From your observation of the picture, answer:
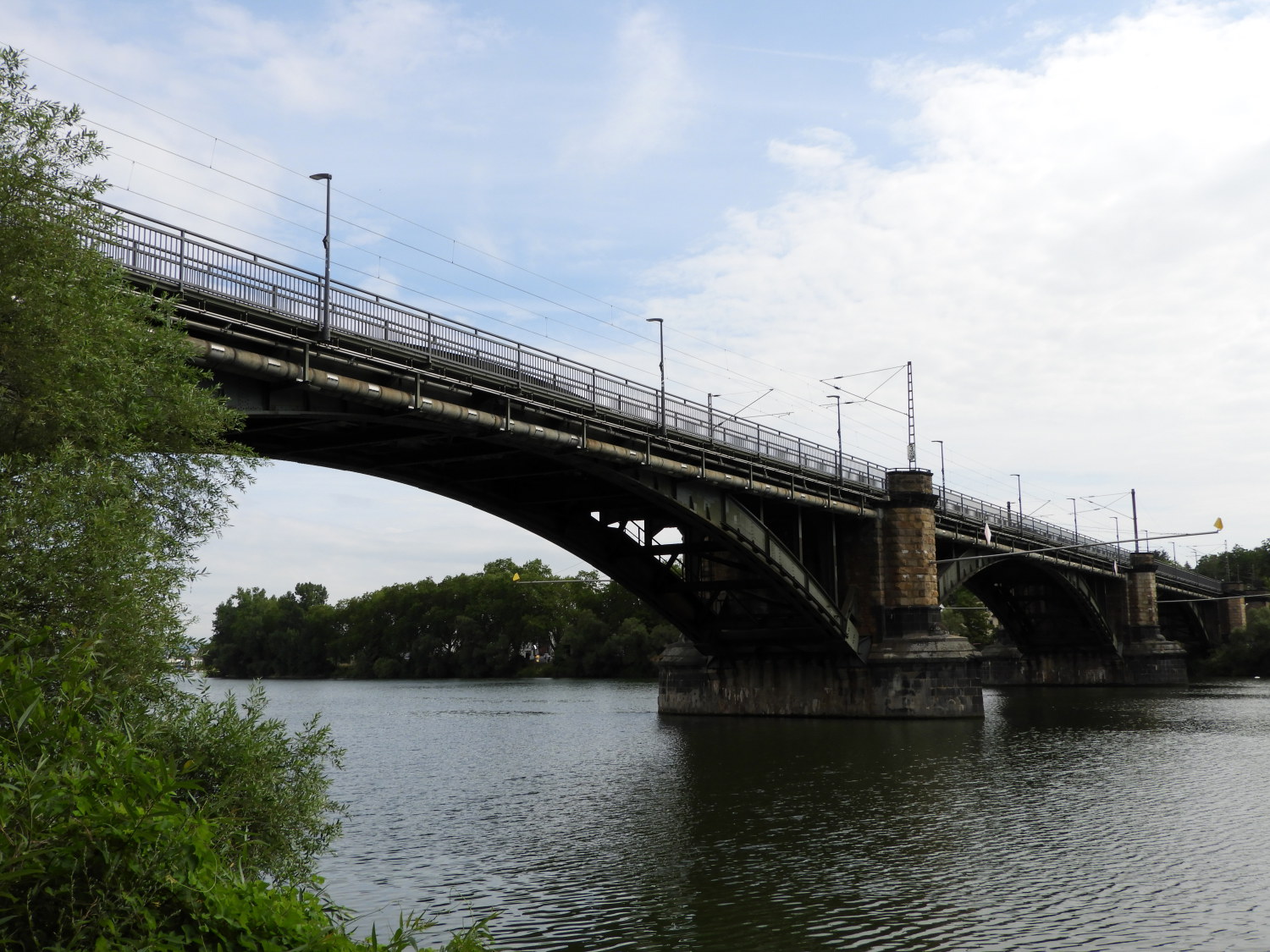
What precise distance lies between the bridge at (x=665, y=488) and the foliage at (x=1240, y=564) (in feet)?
356

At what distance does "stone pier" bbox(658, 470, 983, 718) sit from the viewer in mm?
47500

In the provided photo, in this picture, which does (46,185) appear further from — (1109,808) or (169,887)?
(1109,808)

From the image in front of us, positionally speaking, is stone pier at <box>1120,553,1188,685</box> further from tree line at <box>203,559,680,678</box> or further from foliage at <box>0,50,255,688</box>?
foliage at <box>0,50,255,688</box>

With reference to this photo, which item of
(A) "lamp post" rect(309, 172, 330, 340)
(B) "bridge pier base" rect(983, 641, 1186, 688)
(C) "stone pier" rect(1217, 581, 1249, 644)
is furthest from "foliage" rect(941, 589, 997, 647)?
(A) "lamp post" rect(309, 172, 330, 340)

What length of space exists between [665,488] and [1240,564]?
539 feet

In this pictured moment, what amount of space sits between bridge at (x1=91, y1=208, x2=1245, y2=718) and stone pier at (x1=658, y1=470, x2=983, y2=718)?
0.08 meters

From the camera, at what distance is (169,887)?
7.35 m

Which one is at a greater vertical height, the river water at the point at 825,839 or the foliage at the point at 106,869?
the foliage at the point at 106,869

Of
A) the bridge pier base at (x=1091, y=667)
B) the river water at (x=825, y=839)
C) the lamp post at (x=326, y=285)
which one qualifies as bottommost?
the river water at (x=825, y=839)

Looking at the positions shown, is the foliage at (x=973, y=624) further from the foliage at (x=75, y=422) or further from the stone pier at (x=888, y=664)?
the foliage at (x=75, y=422)

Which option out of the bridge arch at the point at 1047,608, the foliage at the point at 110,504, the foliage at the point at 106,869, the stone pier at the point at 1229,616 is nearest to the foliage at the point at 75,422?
the foliage at the point at 110,504

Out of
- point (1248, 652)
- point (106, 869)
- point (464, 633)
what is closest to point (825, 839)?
point (106, 869)

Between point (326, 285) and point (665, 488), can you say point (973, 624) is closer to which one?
point (665, 488)

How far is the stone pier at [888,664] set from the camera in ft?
156
